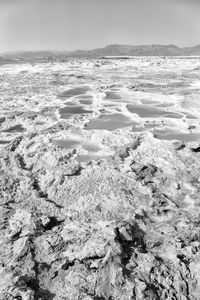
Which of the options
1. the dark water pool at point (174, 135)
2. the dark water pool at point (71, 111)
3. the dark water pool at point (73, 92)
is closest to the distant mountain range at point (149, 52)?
the dark water pool at point (73, 92)

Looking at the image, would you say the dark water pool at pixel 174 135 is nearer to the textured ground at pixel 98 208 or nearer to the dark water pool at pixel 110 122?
the textured ground at pixel 98 208

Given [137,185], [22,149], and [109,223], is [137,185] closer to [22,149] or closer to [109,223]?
[109,223]

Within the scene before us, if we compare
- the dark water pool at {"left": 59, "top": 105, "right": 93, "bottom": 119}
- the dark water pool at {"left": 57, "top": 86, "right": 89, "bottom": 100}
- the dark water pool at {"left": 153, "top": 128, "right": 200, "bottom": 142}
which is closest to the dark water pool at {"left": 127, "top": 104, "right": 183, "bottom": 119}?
the dark water pool at {"left": 59, "top": 105, "right": 93, "bottom": 119}

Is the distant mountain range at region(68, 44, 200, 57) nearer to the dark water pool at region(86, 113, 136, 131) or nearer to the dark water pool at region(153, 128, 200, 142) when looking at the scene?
the dark water pool at region(86, 113, 136, 131)

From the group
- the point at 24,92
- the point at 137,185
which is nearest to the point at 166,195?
the point at 137,185

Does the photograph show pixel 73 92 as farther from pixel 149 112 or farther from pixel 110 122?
pixel 110 122
